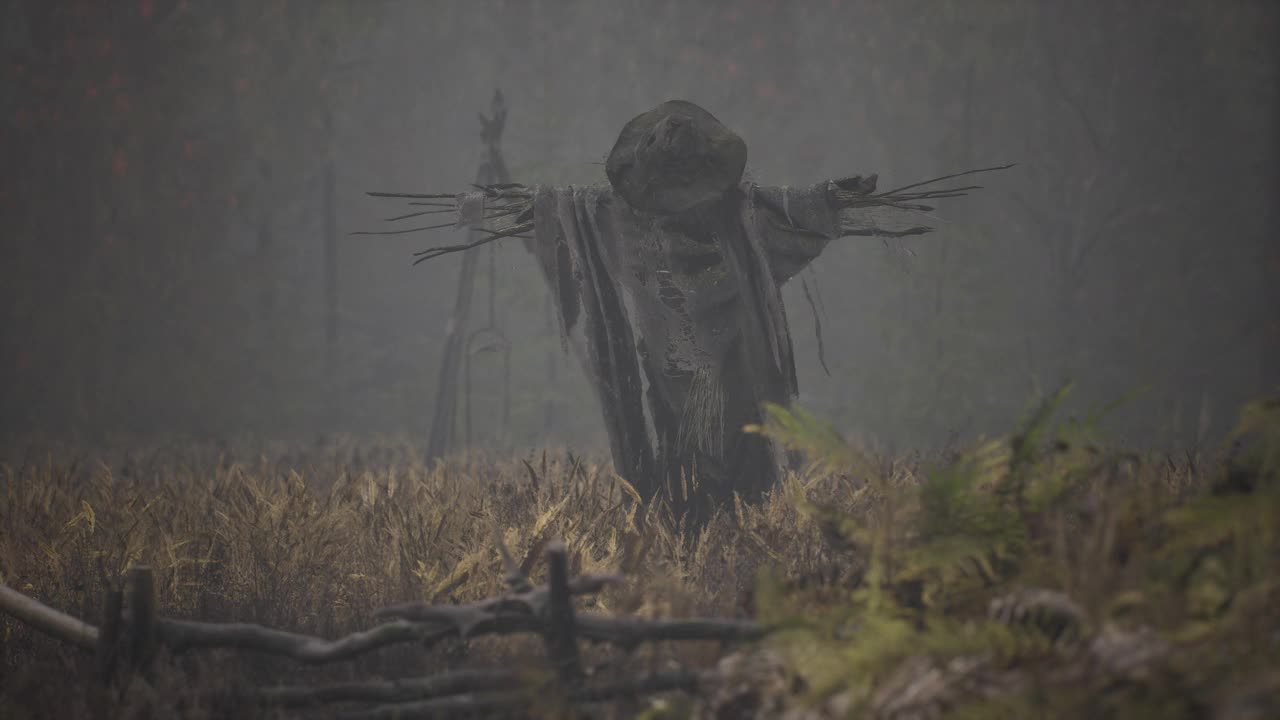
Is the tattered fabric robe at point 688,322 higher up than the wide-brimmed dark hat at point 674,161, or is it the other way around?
the wide-brimmed dark hat at point 674,161

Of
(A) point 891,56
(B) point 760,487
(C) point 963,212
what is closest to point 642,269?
(B) point 760,487

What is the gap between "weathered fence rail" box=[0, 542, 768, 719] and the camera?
244 cm

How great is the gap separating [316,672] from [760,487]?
8.78 ft

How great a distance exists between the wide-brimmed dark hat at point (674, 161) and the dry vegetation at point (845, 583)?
5.33ft

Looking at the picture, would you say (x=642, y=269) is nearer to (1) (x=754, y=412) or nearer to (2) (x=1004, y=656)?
(1) (x=754, y=412)

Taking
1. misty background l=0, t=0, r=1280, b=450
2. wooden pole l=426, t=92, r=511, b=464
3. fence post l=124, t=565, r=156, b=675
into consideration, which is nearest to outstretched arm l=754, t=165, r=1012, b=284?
fence post l=124, t=565, r=156, b=675

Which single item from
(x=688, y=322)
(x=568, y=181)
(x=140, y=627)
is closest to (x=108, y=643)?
(x=140, y=627)

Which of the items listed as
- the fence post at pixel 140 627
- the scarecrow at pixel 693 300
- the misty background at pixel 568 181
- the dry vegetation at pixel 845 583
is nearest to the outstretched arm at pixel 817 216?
the scarecrow at pixel 693 300

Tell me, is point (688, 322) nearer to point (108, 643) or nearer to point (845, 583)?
point (845, 583)

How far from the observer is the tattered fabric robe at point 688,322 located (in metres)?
4.71

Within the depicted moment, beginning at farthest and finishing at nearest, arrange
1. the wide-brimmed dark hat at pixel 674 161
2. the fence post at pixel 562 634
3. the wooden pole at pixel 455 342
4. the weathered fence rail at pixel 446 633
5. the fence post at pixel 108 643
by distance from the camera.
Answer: the wooden pole at pixel 455 342, the wide-brimmed dark hat at pixel 674 161, the fence post at pixel 108 643, the fence post at pixel 562 634, the weathered fence rail at pixel 446 633

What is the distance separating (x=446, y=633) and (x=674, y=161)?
2.67m

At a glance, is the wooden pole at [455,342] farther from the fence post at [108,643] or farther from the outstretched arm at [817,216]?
the fence post at [108,643]

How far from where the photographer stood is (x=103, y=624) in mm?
2719
